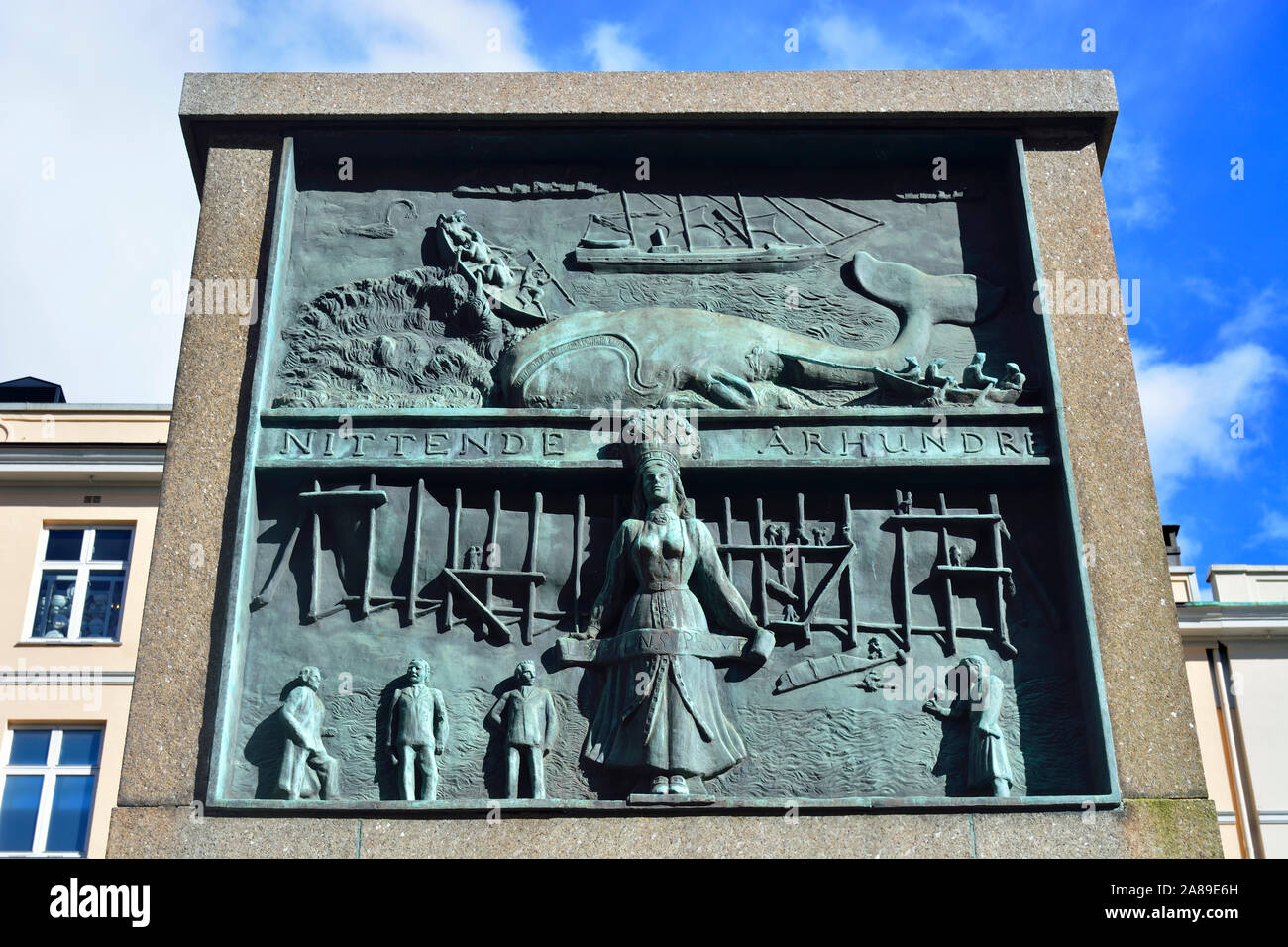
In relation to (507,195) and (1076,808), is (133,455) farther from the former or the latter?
(1076,808)

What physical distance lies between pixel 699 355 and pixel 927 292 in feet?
5.54

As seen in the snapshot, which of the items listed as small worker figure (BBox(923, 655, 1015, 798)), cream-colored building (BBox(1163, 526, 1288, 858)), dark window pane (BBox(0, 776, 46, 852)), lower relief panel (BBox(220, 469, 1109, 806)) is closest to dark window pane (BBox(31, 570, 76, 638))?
dark window pane (BBox(0, 776, 46, 852))

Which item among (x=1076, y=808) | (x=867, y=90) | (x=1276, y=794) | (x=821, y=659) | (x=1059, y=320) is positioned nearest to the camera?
(x=1076, y=808)

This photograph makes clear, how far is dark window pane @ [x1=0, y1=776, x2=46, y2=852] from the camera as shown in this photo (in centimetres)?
2131

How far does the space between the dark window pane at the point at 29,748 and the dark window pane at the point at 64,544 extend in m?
2.68

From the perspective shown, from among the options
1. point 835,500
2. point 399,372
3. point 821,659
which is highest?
point 399,372

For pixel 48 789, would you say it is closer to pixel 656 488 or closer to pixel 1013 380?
pixel 656 488

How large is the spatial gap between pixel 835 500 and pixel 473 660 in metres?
2.53

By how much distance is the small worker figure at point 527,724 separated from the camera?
9.78m

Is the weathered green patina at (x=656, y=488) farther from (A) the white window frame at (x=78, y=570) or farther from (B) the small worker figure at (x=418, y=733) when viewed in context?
(A) the white window frame at (x=78, y=570)

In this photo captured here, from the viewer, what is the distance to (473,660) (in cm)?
1025

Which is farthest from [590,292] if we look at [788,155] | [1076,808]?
[1076,808]

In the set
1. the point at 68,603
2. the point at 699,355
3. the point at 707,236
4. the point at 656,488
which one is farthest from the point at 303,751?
the point at 68,603

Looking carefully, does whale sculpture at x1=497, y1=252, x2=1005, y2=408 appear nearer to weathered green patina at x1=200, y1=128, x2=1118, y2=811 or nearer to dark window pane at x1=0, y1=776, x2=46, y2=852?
weathered green patina at x1=200, y1=128, x2=1118, y2=811
